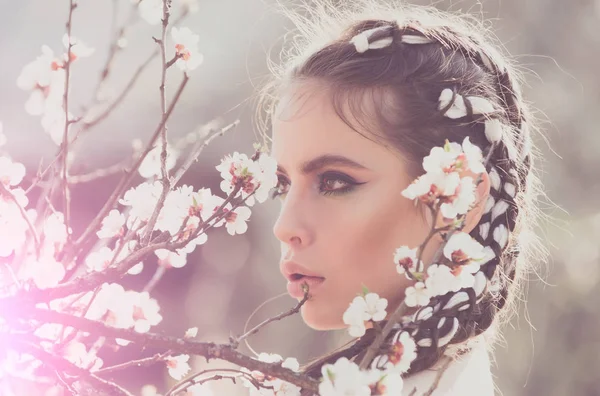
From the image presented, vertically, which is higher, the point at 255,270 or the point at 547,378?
the point at 255,270

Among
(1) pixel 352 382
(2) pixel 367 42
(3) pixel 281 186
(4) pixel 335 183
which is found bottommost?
(1) pixel 352 382

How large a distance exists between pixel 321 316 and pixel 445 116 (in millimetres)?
418

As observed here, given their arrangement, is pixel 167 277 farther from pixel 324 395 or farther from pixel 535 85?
A: pixel 324 395

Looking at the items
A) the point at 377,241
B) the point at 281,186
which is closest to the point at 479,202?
the point at 377,241

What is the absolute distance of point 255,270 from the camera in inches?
248

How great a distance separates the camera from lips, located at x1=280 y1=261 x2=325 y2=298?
1.12 metres

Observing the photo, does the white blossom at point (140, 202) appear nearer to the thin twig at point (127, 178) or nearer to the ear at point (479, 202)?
the thin twig at point (127, 178)

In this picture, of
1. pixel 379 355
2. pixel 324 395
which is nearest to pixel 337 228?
pixel 379 355

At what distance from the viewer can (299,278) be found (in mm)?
1153

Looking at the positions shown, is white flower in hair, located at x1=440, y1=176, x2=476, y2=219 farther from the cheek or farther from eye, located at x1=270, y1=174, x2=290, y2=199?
eye, located at x1=270, y1=174, x2=290, y2=199

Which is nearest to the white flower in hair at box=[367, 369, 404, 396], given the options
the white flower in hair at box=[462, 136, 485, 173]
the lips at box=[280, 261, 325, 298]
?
the white flower in hair at box=[462, 136, 485, 173]

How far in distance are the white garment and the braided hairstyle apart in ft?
0.07

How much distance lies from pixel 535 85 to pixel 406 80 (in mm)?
3348

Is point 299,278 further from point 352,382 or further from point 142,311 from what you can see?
point 352,382
